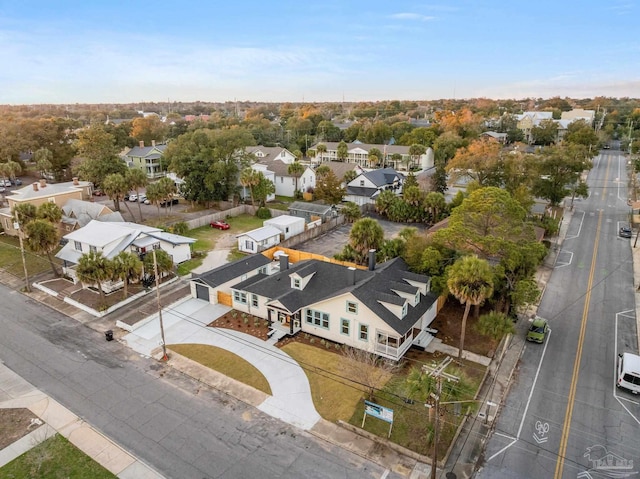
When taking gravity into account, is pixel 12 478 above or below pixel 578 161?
below

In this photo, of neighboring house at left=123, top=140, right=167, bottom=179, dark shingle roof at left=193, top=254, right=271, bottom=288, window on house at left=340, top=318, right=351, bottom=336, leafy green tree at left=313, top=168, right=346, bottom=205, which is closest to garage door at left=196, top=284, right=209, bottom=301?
dark shingle roof at left=193, top=254, right=271, bottom=288

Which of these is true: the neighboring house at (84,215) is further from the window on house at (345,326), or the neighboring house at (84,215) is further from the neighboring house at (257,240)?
the window on house at (345,326)

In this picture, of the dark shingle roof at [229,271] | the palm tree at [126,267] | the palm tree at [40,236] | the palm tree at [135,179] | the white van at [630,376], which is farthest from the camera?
the palm tree at [135,179]

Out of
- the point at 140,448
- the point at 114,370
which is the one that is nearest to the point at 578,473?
the point at 140,448

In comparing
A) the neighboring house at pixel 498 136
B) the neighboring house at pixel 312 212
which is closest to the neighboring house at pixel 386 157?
the neighboring house at pixel 498 136

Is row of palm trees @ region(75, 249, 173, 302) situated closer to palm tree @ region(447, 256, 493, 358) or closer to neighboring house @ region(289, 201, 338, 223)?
palm tree @ region(447, 256, 493, 358)

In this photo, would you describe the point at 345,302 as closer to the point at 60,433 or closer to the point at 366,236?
the point at 366,236

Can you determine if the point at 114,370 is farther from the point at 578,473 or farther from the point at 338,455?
the point at 578,473

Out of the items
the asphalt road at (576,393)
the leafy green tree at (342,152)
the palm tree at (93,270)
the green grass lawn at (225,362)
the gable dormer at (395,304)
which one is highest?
the leafy green tree at (342,152)
